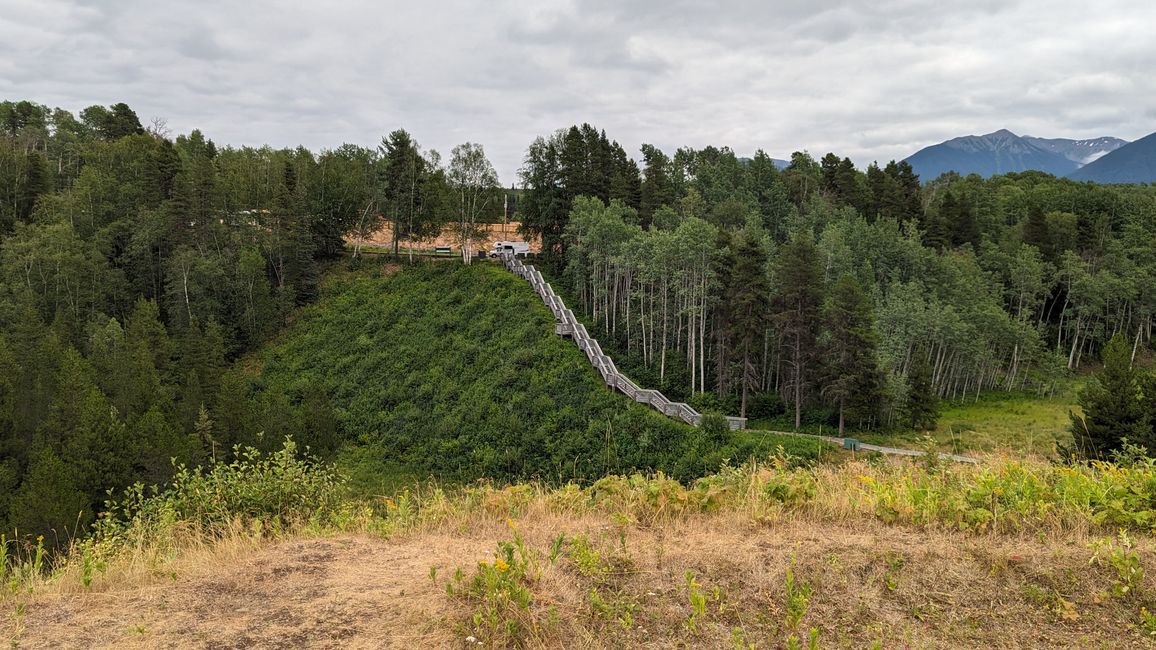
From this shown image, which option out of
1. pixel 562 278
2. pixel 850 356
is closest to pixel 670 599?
pixel 850 356

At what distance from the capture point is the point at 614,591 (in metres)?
5.25

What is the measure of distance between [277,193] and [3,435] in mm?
26547

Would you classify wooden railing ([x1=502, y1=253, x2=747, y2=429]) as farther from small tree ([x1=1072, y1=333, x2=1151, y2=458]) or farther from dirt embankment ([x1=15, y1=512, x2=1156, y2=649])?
dirt embankment ([x1=15, y1=512, x2=1156, y2=649])

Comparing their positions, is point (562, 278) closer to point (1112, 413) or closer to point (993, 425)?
point (993, 425)

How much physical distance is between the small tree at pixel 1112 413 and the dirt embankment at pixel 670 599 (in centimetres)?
1631

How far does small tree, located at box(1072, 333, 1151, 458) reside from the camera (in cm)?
1766

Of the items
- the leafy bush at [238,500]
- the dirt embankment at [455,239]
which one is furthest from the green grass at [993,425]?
the dirt embankment at [455,239]

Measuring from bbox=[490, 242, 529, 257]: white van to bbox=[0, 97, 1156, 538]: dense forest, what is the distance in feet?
8.51

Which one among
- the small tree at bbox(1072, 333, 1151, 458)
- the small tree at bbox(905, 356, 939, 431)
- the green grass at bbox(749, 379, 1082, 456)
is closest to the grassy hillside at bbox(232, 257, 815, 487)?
the green grass at bbox(749, 379, 1082, 456)

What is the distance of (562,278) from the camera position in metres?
47.2

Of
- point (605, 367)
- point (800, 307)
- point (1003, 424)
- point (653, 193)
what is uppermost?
point (653, 193)

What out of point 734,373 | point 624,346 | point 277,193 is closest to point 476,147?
point 277,193

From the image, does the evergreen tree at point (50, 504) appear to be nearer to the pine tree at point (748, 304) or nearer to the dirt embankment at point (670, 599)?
the dirt embankment at point (670, 599)

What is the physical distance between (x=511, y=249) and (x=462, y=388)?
20.7m
